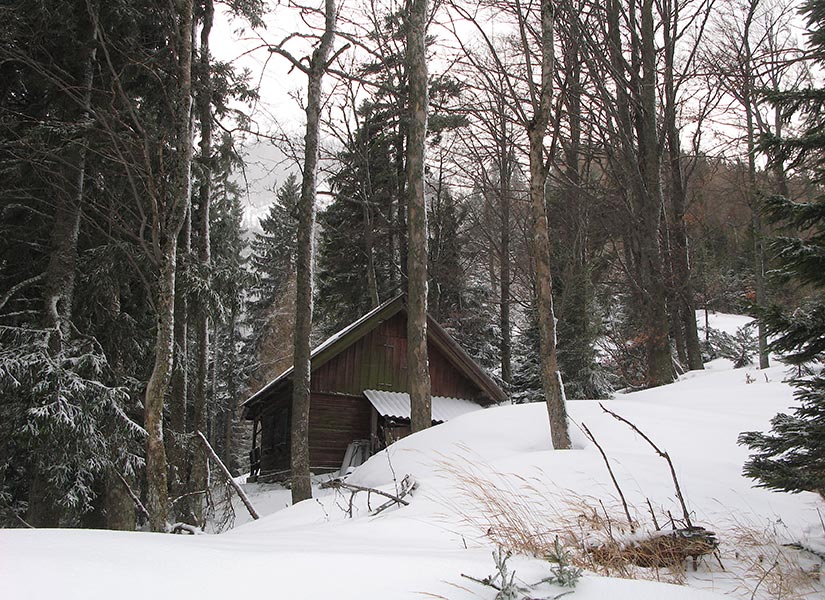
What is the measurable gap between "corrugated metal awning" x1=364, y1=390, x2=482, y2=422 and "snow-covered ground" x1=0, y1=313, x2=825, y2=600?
33.4 feet

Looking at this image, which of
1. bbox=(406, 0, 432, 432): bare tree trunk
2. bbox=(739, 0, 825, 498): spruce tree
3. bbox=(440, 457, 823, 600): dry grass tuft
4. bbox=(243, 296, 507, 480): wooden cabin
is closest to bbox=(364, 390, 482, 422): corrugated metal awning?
bbox=(243, 296, 507, 480): wooden cabin

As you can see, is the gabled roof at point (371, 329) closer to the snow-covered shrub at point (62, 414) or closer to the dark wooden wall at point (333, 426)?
the dark wooden wall at point (333, 426)

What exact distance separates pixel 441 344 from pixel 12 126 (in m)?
14.3

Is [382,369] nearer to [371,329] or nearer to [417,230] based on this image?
[371,329]

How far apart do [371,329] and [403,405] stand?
290 cm

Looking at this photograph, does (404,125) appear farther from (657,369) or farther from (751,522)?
(751,522)

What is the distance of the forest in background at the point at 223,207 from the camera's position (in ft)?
26.6

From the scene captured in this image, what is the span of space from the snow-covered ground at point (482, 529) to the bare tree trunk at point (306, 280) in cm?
331

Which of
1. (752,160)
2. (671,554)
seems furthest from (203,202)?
(752,160)

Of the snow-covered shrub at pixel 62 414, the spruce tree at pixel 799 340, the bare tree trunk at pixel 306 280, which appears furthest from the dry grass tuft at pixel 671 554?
the bare tree trunk at pixel 306 280

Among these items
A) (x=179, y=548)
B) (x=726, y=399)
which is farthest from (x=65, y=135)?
(x=726, y=399)

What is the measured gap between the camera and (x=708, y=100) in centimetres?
1791

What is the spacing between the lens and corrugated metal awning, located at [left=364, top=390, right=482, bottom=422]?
18.6 meters

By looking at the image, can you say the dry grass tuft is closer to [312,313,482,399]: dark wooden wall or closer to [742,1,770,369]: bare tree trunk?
[742,1,770,369]: bare tree trunk
